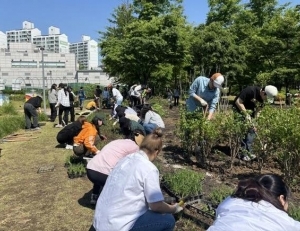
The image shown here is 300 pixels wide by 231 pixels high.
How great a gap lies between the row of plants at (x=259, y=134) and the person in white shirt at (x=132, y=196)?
227 cm

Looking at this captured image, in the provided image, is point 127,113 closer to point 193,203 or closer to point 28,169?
point 28,169

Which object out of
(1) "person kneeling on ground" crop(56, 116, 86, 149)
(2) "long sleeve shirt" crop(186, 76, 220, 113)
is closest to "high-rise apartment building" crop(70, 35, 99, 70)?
(1) "person kneeling on ground" crop(56, 116, 86, 149)

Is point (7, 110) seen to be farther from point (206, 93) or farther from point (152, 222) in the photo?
point (152, 222)

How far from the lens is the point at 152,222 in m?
2.88

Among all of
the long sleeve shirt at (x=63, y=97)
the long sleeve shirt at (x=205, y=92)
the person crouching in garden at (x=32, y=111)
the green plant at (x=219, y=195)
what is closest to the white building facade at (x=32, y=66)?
the person crouching in garden at (x=32, y=111)

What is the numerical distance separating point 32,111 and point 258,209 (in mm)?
10762

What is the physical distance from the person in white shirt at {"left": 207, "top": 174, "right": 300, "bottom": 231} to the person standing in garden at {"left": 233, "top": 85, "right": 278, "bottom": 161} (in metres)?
3.51

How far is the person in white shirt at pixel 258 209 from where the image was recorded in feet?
6.41

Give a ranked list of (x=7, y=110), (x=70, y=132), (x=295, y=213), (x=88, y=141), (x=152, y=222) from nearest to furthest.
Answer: (x=152, y=222) → (x=295, y=213) → (x=88, y=141) → (x=70, y=132) → (x=7, y=110)

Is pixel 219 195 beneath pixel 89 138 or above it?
beneath

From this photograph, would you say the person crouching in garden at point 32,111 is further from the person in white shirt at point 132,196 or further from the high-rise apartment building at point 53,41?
the high-rise apartment building at point 53,41

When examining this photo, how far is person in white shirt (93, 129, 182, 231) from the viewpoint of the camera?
8.95 feet

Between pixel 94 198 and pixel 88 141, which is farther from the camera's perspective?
pixel 88 141

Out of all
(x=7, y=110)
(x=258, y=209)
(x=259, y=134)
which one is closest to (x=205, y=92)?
(x=259, y=134)
